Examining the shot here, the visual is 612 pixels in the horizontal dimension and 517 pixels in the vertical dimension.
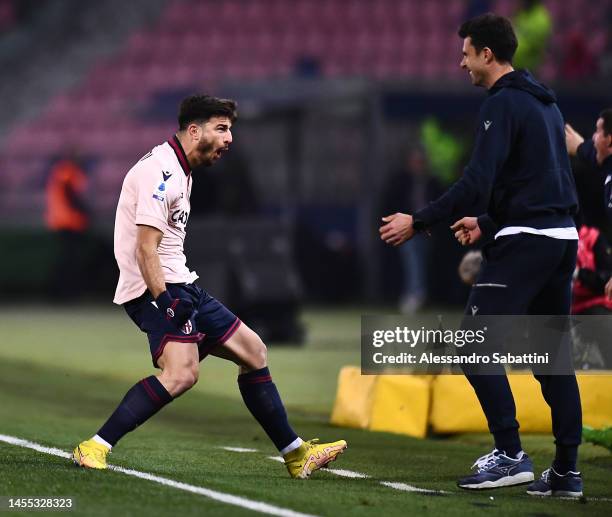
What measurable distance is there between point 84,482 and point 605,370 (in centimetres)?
409

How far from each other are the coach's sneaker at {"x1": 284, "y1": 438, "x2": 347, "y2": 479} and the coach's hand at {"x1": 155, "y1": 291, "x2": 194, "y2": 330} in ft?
3.03

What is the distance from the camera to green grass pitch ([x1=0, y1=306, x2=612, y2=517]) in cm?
643

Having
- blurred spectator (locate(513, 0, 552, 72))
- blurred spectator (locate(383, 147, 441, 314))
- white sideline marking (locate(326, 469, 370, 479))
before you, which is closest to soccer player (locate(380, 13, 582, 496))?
white sideline marking (locate(326, 469, 370, 479))

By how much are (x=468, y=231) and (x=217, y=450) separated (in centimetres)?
222

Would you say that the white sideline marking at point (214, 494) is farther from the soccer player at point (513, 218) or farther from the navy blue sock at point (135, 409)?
the soccer player at point (513, 218)

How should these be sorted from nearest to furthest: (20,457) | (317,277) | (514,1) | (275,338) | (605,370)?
1. (20,457)
2. (605,370)
3. (275,338)
4. (317,277)
5. (514,1)

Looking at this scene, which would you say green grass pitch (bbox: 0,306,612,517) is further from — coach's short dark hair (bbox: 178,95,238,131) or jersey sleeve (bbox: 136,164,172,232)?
coach's short dark hair (bbox: 178,95,238,131)

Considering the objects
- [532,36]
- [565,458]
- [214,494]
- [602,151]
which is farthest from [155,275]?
[532,36]

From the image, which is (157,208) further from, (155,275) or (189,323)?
(189,323)

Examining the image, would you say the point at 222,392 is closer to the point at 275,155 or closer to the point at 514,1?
the point at 275,155

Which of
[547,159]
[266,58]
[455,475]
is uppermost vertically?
[266,58]

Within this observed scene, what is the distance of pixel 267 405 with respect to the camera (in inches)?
283

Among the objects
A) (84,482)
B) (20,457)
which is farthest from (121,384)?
(84,482)

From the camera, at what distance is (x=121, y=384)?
12.5 m
